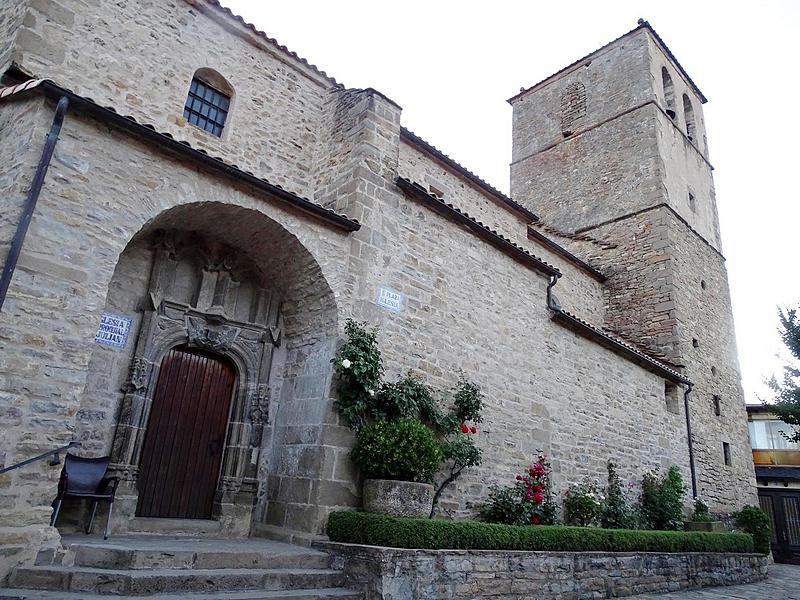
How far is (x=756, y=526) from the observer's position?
45.5 ft

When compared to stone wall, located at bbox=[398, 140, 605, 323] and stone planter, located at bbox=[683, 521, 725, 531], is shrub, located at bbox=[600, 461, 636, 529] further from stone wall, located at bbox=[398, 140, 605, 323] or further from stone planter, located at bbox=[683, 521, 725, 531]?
stone wall, located at bbox=[398, 140, 605, 323]

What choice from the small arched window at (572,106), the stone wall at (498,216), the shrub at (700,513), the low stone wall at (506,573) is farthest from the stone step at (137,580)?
the small arched window at (572,106)

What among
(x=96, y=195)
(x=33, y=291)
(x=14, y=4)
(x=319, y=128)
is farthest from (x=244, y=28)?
(x=33, y=291)

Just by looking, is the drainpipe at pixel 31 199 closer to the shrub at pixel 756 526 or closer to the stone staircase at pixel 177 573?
the stone staircase at pixel 177 573

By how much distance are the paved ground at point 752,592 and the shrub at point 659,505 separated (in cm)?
152

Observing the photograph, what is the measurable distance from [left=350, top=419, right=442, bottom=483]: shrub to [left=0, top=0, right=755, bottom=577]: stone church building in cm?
29

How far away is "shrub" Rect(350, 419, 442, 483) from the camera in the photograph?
6492 millimetres

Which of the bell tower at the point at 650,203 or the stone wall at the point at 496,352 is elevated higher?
the bell tower at the point at 650,203

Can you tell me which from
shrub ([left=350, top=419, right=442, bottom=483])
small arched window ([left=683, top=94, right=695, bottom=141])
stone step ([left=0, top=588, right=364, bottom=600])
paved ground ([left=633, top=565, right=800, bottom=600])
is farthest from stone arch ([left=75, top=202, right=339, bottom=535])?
small arched window ([left=683, top=94, right=695, bottom=141])

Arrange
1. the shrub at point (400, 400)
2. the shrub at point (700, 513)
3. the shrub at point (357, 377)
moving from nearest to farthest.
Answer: the shrub at point (357, 377)
the shrub at point (400, 400)
the shrub at point (700, 513)

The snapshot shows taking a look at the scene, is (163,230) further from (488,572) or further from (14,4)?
(488,572)

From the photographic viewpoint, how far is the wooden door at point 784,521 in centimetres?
1594

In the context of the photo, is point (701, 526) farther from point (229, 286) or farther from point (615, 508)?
point (229, 286)

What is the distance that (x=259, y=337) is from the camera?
25.0 ft
